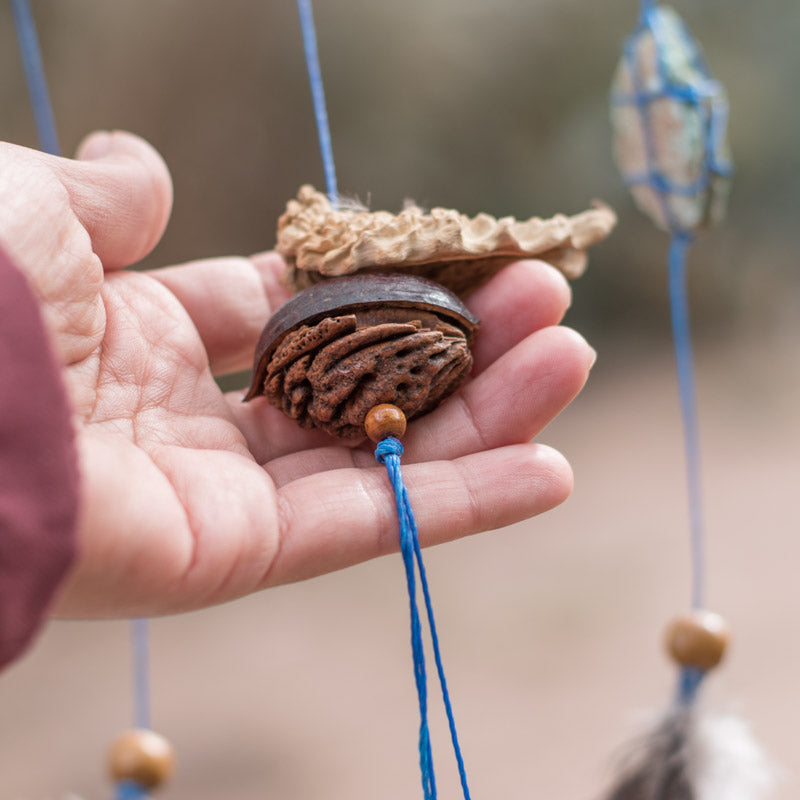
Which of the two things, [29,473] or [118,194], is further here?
[118,194]

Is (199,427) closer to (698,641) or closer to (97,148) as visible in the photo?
(97,148)

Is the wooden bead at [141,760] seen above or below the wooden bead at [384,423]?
below

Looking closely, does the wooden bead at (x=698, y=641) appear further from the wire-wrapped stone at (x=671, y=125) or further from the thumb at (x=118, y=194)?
the thumb at (x=118, y=194)

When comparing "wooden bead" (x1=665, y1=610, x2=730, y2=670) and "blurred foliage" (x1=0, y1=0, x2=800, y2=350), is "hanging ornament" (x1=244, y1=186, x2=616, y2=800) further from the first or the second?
"blurred foliage" (x1=0, y1=0, x2=800, y2=350)

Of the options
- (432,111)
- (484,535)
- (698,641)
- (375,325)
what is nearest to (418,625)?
(375,325)

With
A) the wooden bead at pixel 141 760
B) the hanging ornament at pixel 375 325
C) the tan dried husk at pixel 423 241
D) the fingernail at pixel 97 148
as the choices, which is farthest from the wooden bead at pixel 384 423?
the wooden bead at pixel 141 760

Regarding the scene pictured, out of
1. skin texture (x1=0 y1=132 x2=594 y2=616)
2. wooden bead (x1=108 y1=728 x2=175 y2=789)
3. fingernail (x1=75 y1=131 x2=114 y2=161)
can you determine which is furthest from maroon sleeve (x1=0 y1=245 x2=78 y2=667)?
wooden bead (x1=108 y1=728 x2=175 y2=789)
